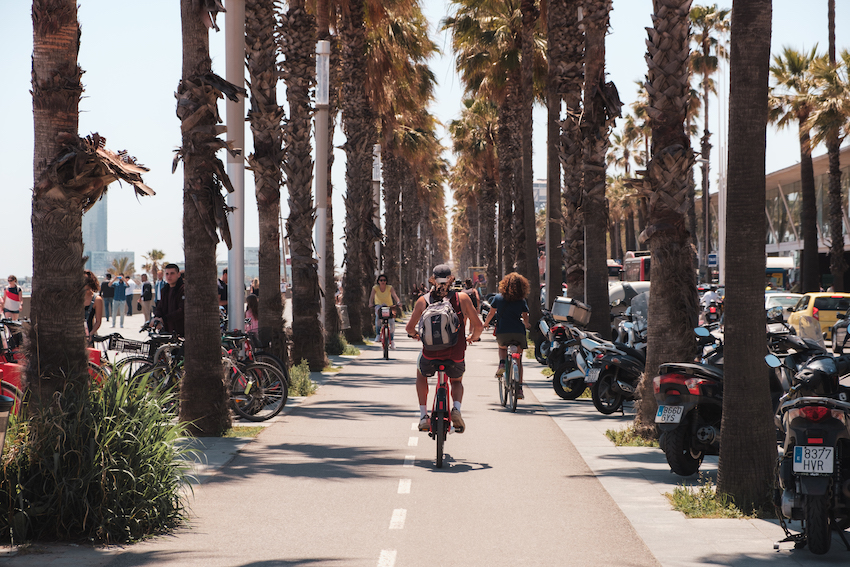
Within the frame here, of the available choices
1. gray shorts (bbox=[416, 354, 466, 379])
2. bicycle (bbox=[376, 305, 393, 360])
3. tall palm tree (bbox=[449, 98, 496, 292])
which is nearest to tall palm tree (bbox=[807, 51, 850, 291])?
tall palm tree (bbox=[449, 98, 496, 292])

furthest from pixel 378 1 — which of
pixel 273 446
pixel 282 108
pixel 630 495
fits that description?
pixel 630 495

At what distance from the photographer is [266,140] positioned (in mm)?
15914

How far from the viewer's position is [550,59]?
22.3 meters

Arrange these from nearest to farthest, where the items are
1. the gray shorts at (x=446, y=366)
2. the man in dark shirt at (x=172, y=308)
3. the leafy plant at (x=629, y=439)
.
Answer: the gray shorts at (x=446, y=366), the leafy plant at (x=629, y=439), the man in dark shirt at (x=172, y=308)

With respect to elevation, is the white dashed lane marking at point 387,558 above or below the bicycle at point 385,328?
below

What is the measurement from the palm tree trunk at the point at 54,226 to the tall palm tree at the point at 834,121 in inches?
1357

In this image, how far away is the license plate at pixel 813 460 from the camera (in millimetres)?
5699

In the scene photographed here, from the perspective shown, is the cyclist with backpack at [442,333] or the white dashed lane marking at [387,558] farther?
the cyclist with backpack at [442,333]

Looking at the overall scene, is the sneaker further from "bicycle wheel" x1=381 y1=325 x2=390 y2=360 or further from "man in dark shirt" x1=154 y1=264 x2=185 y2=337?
"bicycle wheel" x1=381 y1=325 x2=390 y2=360

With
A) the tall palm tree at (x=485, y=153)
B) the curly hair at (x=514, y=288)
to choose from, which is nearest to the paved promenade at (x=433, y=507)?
the curly hair at (x=514, y=288)

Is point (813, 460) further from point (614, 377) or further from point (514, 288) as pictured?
point (514, 288)

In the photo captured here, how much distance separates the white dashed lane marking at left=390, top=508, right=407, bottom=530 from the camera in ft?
21.5

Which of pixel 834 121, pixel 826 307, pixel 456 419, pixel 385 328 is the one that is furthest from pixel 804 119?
pixel 456 419

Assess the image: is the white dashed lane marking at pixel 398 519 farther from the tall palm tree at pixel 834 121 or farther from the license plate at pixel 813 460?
the tall palm tree at pixel 834 121
